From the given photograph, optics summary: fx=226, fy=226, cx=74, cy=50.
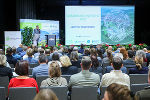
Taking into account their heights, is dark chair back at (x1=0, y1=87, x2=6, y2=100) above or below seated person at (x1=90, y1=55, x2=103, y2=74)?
below

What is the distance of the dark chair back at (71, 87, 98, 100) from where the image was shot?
3219 millimetres

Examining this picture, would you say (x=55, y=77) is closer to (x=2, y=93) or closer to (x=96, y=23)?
(x=2, y=93)

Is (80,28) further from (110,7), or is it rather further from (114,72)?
(114,72)

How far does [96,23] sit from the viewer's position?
15344 millimetres

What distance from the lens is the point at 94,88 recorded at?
3240mm

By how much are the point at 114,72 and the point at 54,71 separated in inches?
39.5

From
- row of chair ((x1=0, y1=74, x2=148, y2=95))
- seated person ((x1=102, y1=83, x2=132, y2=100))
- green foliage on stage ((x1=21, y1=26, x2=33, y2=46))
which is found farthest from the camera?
green foliage on stage ((x1=21, y1=26, x2=33, y2=46))

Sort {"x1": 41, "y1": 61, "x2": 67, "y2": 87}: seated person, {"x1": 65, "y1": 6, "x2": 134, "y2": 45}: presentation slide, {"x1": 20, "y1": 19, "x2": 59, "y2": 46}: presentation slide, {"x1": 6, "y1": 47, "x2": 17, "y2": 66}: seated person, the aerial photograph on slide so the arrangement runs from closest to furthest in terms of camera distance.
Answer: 1. {"x1": 41, "y1": 61, "x2": 67, "y2": 87}: seated person
2. {"x1": 6, "y1": 47, "x2": 17, "y2": 66}: seated person
3. {"x1": 20, "y1": 19, "x2": 59, "y2": 46}: presentation slide
4. {"x1": 65, "y1": 6, "x2": 134, "y2": 45}: presentation slide
5. the aerial photograph on slide

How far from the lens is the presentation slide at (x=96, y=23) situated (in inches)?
599

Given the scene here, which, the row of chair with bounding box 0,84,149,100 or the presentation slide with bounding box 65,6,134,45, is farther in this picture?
the presentation slide with bounding box 65,6,134,45

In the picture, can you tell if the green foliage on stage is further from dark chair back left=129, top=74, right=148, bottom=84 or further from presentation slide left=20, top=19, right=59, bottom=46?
dark chair back left=129, top=74, right=148, bottom=84

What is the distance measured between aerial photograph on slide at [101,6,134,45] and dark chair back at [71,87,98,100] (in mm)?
12458

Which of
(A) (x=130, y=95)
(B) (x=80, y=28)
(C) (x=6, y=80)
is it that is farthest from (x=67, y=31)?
(A) (x=130, y=95)

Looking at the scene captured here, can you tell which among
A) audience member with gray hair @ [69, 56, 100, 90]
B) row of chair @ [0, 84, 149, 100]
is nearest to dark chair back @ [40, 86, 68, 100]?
row of chair @ [0, 84, 149, 100]
